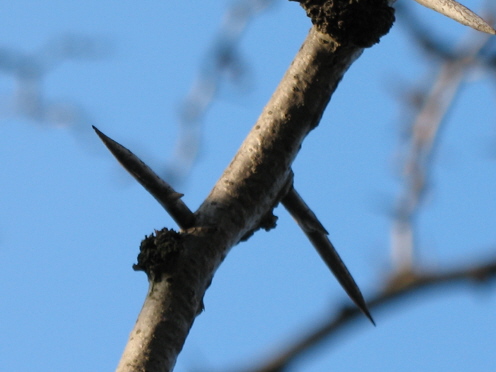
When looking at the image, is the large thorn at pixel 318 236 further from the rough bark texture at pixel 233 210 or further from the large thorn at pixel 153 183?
the large thorn at pixel 153 183

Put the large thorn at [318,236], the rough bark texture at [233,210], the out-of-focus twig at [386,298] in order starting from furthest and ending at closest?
the large thorn at [318,236] → the rough bark texture at [233,210] → the out-of-focus twig at [386,298]

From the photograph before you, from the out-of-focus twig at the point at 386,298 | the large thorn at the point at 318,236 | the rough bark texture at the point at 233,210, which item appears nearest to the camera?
the out-of-focus twig at the point at 386,298

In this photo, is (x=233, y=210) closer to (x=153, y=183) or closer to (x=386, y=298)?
(x=153, y=183)

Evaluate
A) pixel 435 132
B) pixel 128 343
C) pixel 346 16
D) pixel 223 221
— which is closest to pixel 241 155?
pixel 223 221

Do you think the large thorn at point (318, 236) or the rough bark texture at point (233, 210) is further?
the large thorn at point (318, 236)

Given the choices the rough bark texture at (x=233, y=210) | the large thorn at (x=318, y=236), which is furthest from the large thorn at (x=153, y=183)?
the large thorn at (x=318, y=236)

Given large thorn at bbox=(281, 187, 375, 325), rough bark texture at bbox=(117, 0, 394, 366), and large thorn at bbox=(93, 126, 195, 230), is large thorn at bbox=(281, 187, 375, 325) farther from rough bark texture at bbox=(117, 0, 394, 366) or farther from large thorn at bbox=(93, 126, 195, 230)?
large thorn at bbox=(93, 126, 195, 230)

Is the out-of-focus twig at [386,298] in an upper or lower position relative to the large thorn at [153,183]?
lower
